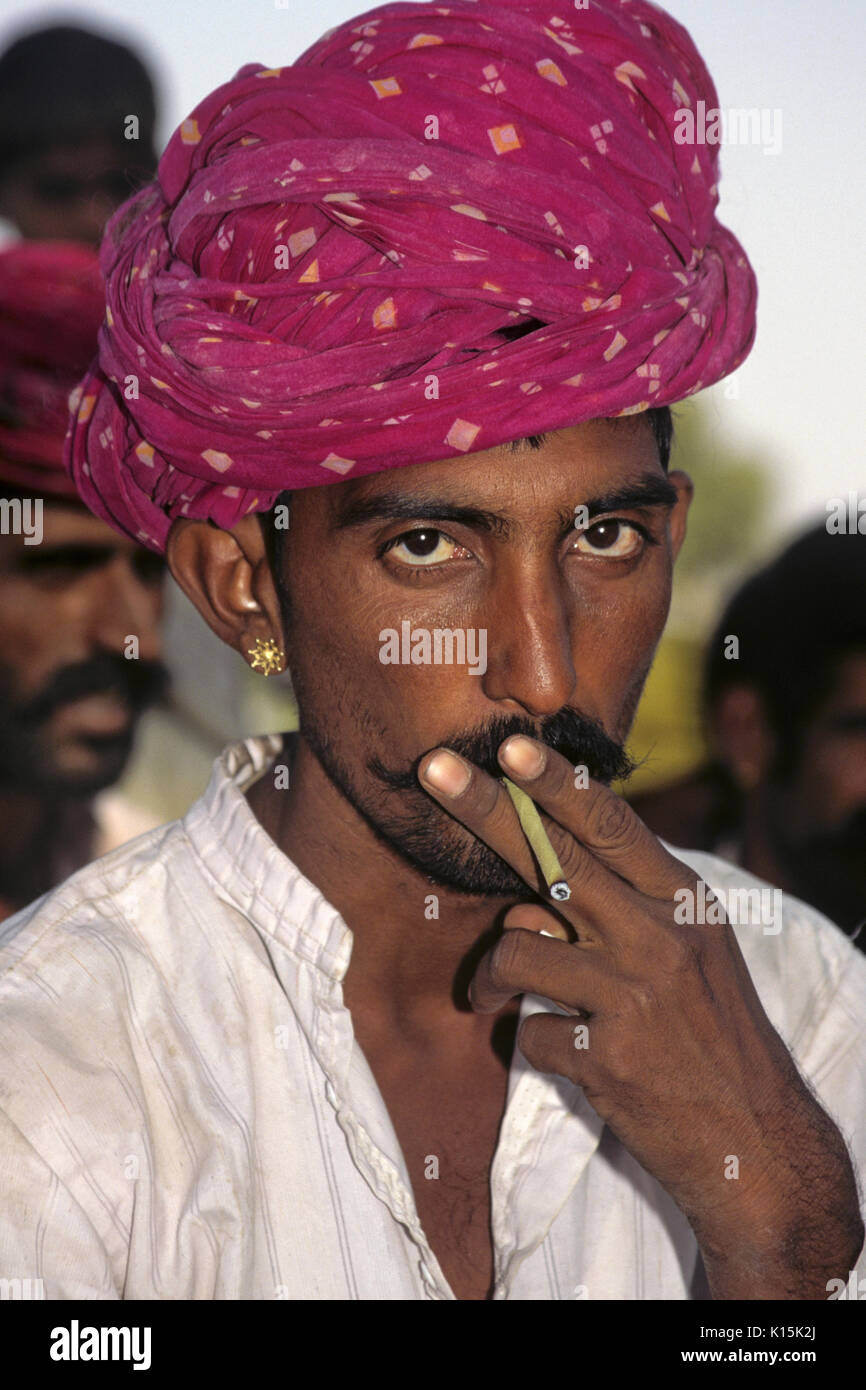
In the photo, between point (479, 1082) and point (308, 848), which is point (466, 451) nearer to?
point (308, 848)

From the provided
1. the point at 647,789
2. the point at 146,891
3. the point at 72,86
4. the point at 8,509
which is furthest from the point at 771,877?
the point at 72,86

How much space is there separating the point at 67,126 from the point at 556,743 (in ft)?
12.7

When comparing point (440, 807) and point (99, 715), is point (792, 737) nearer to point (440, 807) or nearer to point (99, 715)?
point (99, 715)

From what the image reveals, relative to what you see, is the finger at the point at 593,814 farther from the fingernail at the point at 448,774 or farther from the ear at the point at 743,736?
the ear at the point at 743,736

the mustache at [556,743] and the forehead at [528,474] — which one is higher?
the forehead at [528,474]

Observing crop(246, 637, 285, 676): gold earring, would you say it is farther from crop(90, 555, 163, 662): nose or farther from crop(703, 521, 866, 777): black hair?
crop(703, 521, 866, 777): black hair

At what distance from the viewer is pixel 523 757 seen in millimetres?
1658

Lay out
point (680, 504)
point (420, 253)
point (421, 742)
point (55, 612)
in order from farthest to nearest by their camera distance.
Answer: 1. point (55, 612)
2. point (680, 504)
3. point (421, 742)
4. point (420, 253)

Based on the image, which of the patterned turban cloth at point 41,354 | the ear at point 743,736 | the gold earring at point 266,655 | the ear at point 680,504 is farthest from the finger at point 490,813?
the ear at point 743,736

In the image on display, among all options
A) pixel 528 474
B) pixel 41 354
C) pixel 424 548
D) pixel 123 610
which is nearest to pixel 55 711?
→ pixel 123 610

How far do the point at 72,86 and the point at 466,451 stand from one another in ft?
12.2

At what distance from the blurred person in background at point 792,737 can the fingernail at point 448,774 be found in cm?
298

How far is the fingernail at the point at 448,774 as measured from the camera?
5.55ft

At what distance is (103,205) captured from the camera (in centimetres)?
457
